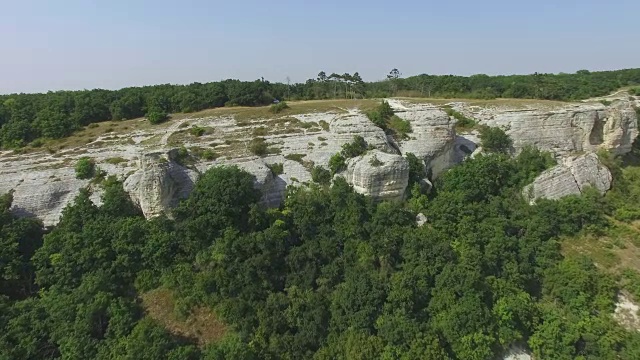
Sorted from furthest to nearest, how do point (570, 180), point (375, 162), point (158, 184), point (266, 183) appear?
point (570, 180)
point (266, 183)
point (375, 162)
point (158, 184)

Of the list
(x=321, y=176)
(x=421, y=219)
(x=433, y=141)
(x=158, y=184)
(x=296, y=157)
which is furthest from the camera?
(x=433, y=141)

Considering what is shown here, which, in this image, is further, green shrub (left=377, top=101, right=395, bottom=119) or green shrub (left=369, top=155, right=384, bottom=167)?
green shrub (left=377, top=101, right=395, bottom=119)

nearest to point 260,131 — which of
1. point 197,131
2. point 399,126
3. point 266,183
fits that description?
point 197,131

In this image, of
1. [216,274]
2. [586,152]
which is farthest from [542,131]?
[216,274]

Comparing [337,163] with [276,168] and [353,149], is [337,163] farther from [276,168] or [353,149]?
[276,168]

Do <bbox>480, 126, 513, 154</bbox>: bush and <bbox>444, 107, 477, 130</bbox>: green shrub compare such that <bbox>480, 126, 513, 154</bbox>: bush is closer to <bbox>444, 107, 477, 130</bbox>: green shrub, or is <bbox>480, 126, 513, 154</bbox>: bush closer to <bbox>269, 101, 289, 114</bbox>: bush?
<bbox>444, 107, 477, 130</bbox>: green shrub

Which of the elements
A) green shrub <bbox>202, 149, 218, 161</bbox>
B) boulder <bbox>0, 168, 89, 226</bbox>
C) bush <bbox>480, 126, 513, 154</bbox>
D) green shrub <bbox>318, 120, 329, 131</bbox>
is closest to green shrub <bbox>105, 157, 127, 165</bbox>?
boulder <bbox>0, 168, 89, 226</bbox>

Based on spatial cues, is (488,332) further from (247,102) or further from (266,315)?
(247,102)
